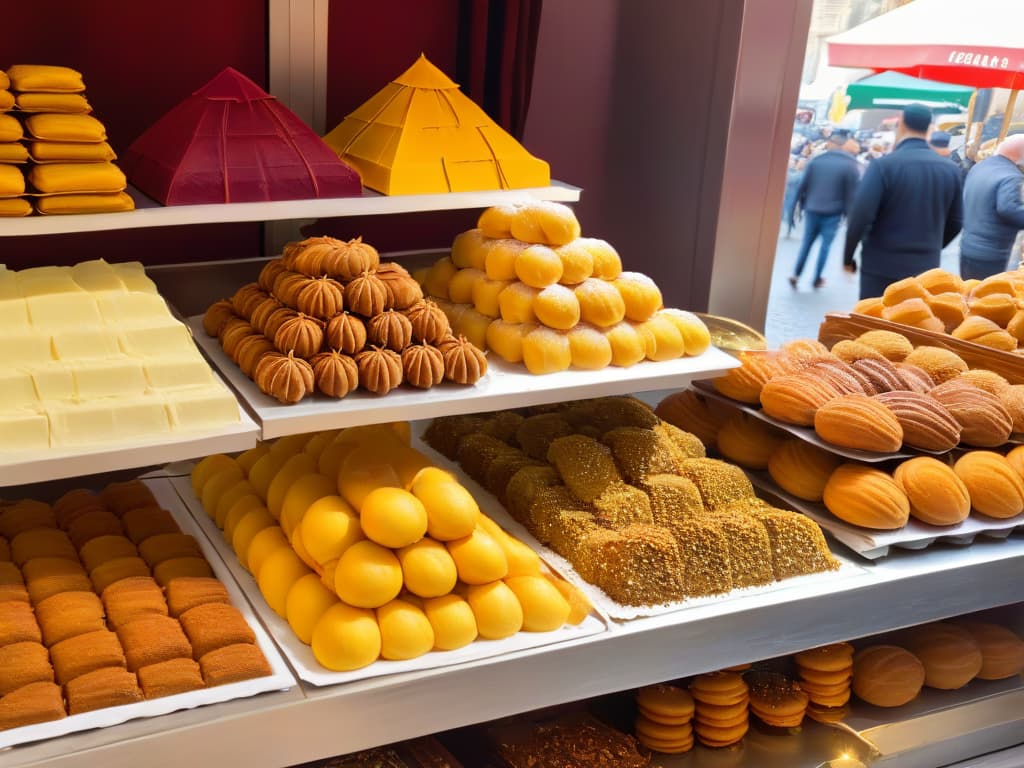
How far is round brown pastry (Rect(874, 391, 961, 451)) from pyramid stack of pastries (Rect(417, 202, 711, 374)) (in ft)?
1.52

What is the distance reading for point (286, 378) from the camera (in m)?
1.69

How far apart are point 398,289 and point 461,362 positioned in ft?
0.56

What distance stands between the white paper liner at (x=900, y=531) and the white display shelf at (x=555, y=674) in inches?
1.2

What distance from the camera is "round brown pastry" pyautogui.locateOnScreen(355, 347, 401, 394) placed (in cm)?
175

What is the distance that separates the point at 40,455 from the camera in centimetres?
151

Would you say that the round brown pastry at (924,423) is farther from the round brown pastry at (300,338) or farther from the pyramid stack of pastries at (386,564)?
the round brown pastry at (300,338)

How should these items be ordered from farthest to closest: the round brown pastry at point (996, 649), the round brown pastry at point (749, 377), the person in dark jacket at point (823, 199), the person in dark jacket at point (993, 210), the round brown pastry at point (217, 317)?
the person in dark jacket at point (823, 199) < the person in dark jacket at point (993, 210) < the round brown pastry at point (996, 649) < the round brown pastry at point (749, 377) < the round brown pastry at point (217, 317)

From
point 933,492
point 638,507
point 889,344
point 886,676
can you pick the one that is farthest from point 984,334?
point 638,507

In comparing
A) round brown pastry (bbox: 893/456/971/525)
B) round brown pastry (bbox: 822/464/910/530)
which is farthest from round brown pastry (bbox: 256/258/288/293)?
round brown pastry (bbox: 893/456/971/525)

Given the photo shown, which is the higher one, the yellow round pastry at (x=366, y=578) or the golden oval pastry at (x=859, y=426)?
the golden oval pastry at (x=859, y=426)

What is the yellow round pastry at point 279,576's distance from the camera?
1786mm

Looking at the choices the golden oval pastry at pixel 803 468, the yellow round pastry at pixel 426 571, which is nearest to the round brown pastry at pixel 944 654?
the golden oval pastry at pixel 803 468

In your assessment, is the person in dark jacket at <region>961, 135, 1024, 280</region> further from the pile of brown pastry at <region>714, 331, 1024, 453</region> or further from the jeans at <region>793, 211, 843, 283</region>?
the pile of brown pastry at <region>714, 331, 1024, 453</region>

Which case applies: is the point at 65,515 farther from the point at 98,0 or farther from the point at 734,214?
the point at 734,214
